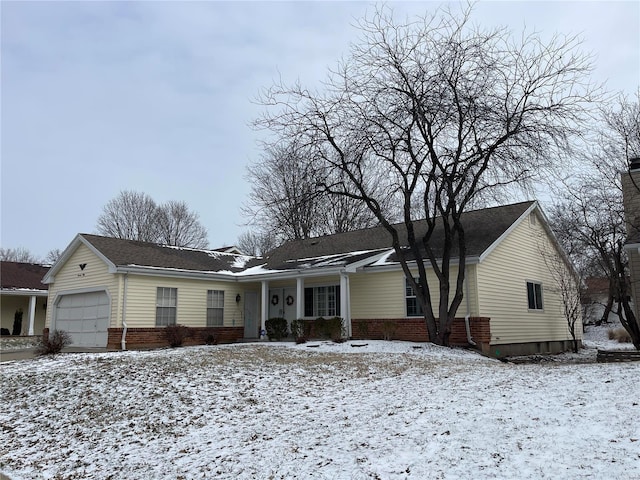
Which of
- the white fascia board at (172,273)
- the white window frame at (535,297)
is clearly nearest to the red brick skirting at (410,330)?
the white window frame at (535,297)

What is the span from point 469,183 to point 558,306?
8579 millimetres

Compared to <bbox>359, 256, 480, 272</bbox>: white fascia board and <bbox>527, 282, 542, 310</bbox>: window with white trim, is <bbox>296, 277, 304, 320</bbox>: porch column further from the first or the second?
<bbox>527, 282, 542, 310</bbox>: window with white trim

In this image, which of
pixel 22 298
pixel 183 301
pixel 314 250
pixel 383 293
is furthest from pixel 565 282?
pixel 22 298

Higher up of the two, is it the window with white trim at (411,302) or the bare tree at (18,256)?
the bare tree at (18,256)

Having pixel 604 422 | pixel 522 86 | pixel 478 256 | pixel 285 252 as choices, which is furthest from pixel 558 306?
pixel 604 422

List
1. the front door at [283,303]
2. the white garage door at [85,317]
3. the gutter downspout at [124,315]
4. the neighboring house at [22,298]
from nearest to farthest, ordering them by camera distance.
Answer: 1. the gutter downspout at [124,315]
2. the white garage door at [85,317]
3. the front door at [283,303]
4. the neighboring house at [22,298]

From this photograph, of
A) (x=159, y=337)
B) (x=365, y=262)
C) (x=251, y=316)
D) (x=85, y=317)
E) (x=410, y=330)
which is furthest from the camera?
(x=251, y=316)

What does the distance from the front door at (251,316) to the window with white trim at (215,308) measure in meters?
1.28

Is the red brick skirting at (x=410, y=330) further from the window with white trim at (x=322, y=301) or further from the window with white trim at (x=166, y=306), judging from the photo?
the window with white trim at (x=166, y=306)

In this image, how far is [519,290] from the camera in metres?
19.2

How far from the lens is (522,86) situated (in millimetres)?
15688

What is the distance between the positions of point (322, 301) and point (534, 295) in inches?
322

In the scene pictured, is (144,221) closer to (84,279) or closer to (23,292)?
(23,292)

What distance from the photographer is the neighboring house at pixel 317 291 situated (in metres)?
17.9
